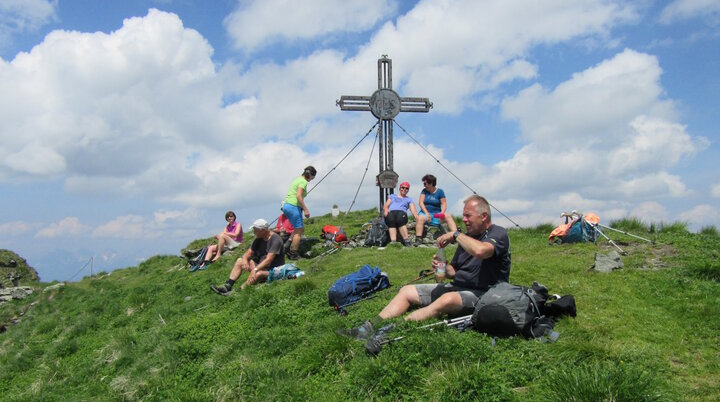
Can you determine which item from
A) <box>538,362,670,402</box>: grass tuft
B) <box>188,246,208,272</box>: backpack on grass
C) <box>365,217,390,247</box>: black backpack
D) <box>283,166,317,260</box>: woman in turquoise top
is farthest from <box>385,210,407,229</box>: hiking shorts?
<box>538,362,670,402</box>: grass tuft

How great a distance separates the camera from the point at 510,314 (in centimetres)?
600

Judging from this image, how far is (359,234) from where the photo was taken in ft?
57.7

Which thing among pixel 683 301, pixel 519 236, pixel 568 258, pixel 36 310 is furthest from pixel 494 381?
pixel 36 310

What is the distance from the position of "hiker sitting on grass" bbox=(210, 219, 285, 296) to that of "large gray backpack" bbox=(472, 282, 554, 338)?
678cm

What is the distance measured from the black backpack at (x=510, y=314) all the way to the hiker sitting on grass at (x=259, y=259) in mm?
6752

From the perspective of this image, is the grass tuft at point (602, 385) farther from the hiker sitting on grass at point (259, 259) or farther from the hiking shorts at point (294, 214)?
the hiking shorts at point (294, 214)

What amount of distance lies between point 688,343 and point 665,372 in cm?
109

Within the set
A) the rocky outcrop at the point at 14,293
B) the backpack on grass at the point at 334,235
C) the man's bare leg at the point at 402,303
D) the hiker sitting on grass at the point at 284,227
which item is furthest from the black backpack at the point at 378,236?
the rocky outcrop at the point at 14,293

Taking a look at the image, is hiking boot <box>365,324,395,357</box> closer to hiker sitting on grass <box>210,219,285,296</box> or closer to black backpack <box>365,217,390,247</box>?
hiker sitting on grass <box>210,219,285,296</box>

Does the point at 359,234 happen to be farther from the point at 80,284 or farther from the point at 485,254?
the point at 80,284

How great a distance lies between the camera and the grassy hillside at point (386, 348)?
17.1 feet

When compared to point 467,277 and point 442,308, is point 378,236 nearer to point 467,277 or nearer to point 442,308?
point 467,277

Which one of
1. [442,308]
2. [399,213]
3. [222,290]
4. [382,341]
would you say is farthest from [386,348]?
[399,213]

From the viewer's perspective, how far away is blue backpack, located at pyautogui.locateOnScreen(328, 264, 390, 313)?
8609 millimetres
